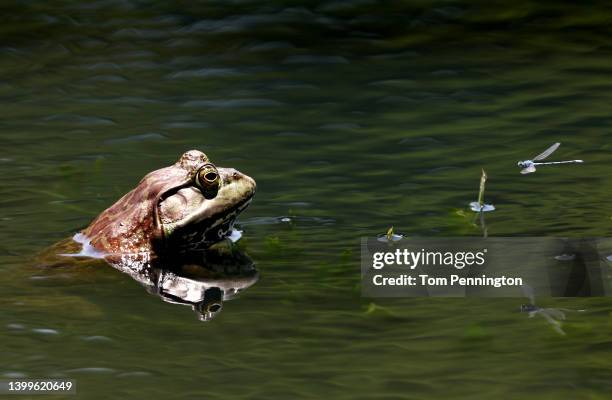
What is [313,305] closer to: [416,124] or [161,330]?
[161,330]

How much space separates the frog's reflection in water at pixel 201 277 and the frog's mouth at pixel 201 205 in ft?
0.76

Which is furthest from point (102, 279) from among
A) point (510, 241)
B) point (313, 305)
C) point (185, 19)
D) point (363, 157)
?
point (185, 19)

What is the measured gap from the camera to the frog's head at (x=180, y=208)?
896 cm

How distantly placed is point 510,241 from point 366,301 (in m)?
1.48

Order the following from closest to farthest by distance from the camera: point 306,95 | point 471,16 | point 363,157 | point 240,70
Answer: point 363,157 < point 306,95 < point 240,70 < point 471,16

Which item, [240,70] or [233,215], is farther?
[240,70]

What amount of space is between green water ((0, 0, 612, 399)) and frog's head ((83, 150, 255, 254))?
364mm

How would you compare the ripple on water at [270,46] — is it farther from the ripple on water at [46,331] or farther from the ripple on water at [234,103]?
the ripple on water at [46,331]

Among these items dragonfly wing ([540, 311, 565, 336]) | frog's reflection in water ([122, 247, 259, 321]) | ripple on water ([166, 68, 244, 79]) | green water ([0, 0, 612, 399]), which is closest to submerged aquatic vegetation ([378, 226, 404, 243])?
green water ([0, 0, 612, 399])

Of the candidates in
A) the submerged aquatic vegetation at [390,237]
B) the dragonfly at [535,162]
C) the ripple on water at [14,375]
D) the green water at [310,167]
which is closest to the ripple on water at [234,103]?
the green water at [310,167]

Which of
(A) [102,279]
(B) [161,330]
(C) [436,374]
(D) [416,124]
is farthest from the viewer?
(D) [416,124]

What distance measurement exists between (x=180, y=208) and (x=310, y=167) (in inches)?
99.5

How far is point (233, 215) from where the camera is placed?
907 centimetres

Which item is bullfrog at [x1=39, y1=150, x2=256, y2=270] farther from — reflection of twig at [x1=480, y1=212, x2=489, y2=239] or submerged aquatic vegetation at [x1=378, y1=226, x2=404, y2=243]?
reflection of twig at [x1=480, y1=212, x2=489, y2=239]
